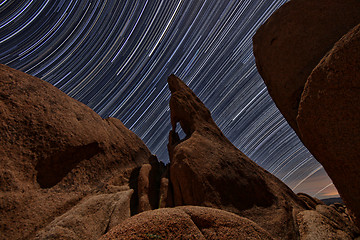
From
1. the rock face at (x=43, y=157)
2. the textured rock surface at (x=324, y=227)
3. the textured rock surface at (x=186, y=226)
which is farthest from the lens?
the textured rock surface at (x=324, y=227)

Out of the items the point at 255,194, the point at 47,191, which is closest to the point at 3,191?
the point at 47,191

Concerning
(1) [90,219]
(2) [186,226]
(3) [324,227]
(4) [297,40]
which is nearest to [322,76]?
(4) [297,40]

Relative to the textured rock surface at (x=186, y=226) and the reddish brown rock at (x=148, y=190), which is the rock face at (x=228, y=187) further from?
the textured rock surface at (x=186, y=226)

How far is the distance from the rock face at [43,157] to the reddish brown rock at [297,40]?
289 inches

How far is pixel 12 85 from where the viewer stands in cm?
506

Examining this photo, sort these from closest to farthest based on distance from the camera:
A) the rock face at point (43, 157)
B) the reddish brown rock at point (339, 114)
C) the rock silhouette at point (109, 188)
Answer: the rock silhouette at point (109, 188)
the reddish brown rock at point (339, 114)
the rock face at point (43, 157)

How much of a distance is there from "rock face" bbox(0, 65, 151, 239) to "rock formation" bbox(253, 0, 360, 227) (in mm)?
6300

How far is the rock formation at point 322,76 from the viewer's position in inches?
133

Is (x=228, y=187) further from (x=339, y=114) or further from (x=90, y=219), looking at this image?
(x=90, y=219)

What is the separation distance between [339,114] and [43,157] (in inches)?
309

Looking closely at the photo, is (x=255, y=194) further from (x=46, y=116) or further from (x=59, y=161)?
(x=46, y=116)

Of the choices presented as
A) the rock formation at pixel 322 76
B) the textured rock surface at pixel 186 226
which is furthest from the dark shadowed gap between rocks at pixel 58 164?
the rock formation at pixel 322 76

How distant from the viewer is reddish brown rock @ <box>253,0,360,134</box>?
15.9 ft

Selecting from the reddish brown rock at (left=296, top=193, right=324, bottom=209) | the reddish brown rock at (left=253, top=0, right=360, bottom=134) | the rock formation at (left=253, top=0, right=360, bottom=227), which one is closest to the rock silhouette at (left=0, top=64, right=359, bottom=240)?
the reddish brown rock at (left=296, top=193, right=324, bottom=209)
